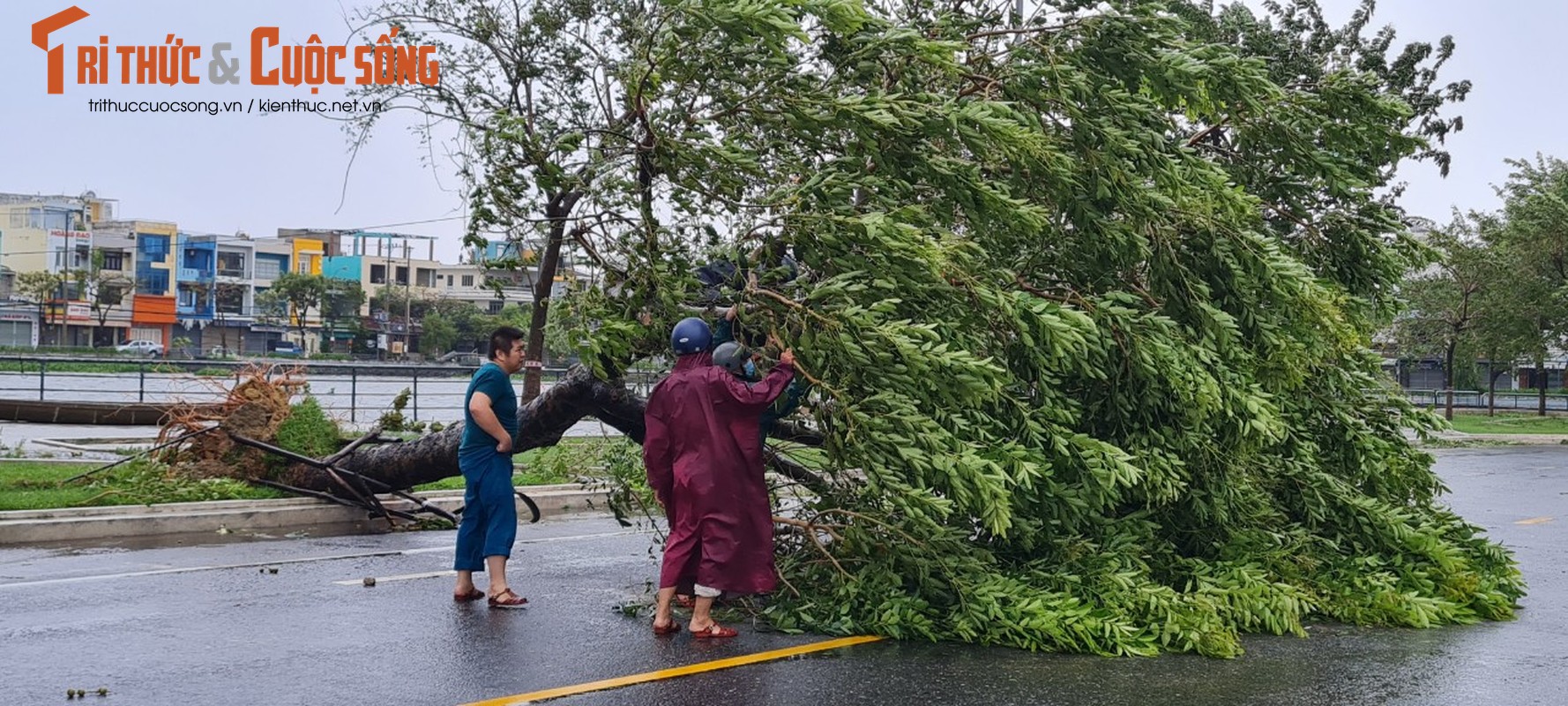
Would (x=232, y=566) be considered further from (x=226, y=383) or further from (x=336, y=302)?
(x=336, y=302)

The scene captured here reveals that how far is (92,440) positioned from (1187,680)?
1672cm

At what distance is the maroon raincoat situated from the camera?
7.45 metres

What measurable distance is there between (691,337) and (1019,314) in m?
1.72

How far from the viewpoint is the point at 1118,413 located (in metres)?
8.15

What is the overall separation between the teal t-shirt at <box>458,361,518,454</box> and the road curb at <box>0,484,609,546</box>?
2.31 m

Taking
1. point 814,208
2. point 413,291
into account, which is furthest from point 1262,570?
point 413,291

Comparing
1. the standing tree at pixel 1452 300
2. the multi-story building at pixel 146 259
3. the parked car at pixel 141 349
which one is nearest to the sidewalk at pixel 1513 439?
the standing tree at pixel 1452 300

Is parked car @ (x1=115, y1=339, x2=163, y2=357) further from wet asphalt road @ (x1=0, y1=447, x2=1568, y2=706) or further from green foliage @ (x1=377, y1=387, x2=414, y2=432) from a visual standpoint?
wet asphalt road @ (x1=0, y1=447, x2=1568, y2=706)

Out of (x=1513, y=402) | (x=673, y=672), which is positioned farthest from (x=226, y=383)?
(x=1513, y=402)

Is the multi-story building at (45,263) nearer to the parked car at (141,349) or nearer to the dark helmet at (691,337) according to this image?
the parked car at (141,349)

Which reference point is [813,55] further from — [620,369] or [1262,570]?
[1262,570]

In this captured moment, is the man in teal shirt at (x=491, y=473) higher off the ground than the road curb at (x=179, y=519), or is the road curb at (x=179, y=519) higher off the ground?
the man in teal shirt at (x=491, y=473)

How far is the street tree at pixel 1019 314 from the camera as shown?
24.7 feet

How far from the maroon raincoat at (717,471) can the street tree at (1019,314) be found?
1.33 ft
